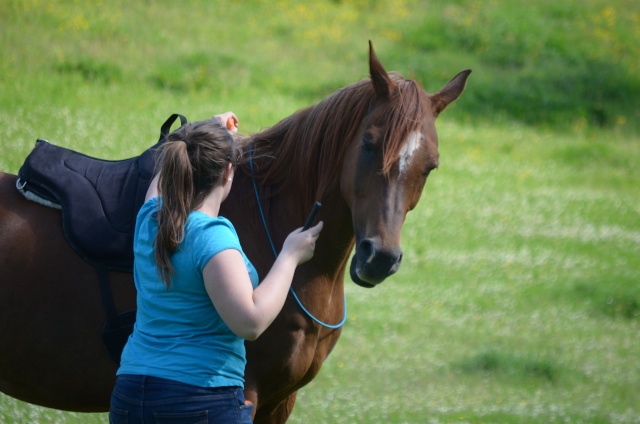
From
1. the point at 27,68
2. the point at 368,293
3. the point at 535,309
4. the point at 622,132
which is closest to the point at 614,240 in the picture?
the point at 535,309

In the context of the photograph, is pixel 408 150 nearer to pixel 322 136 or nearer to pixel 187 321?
pixel 322 136

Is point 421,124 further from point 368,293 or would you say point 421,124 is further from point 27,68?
point 27,68

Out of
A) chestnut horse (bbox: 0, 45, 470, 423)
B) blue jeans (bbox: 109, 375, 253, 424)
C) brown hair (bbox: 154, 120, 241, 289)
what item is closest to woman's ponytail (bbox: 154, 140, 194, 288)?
brown hair (bbox: 154, 120, 241, 289)

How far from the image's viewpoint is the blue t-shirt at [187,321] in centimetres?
278

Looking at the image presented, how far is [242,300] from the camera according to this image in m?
2.68

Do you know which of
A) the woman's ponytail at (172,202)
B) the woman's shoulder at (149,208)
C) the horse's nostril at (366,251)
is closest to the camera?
the woman's ponytail at (172,202)

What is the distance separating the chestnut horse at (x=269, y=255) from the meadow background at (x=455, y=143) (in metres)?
1.96

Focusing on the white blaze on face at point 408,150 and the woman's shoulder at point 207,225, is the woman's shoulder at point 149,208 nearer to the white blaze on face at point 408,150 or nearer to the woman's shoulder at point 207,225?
the woman's shoulder at point 207,225

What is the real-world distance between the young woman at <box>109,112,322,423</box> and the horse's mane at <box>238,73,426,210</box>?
2.77 feet

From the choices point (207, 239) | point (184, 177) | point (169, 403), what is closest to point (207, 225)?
point (207, 239)

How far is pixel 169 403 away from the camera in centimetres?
279

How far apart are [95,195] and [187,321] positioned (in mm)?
1310

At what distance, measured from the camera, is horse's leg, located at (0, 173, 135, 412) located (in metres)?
3.80

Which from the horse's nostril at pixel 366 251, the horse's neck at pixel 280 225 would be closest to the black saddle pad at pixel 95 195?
the horse's neck at pixel 280 225
